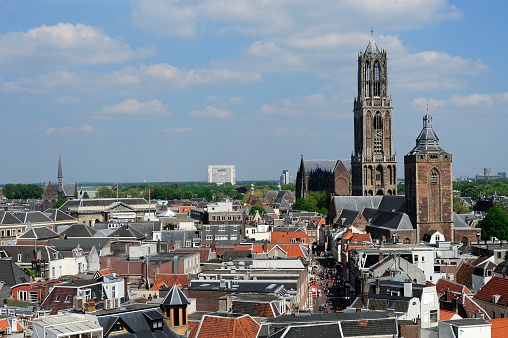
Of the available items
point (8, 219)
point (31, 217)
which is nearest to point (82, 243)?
point (8, 219)

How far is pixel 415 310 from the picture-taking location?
48.4 metres

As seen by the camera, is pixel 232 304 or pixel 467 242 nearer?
pixel 232 304

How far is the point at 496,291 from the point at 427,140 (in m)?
64.0

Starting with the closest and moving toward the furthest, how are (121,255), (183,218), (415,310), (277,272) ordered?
(415,310), (277,272), (121,255), (183,218)

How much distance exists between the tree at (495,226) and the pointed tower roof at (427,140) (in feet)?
45.2

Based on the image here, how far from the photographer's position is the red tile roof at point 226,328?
3822 cm

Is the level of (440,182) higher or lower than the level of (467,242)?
higher

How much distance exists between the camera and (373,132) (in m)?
178

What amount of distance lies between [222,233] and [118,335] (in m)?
72.9

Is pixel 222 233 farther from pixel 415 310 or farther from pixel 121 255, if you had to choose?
pixel 415 310

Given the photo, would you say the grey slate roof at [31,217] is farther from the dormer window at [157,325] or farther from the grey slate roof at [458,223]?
the dormer window at [157,325]

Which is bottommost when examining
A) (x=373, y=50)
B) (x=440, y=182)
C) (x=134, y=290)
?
(x=134, y=290)

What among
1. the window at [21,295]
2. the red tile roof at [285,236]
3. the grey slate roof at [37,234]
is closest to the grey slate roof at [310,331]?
the window at [21,295]

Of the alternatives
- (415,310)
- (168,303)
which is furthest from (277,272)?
(168,303)
